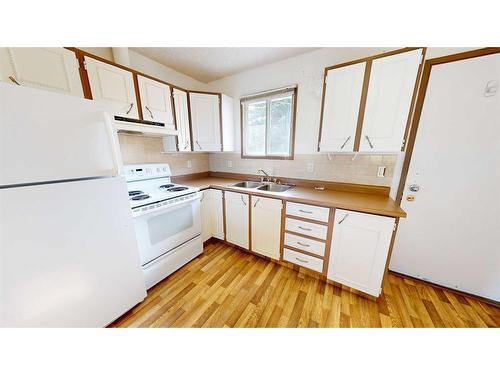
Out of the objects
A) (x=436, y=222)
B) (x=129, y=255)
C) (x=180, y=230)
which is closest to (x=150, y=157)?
(x=180, y=230)

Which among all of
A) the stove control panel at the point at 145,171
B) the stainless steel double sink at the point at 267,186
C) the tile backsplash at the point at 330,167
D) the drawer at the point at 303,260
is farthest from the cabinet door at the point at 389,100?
the stove control panel at the point at 145,171

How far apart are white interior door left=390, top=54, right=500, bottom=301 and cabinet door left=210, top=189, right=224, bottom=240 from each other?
2.06 meters

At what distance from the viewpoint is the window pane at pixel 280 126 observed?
7.00 ft

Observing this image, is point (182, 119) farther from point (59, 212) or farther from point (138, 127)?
point (59, 212)

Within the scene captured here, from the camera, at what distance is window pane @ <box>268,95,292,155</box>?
7.00 ft

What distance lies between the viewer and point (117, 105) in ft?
4.82

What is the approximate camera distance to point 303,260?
5.56ft

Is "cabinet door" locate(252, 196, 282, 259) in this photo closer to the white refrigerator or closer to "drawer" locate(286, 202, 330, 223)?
"drawer" locate(286, 202, 330, 223)

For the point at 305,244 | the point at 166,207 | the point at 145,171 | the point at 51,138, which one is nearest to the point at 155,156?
the point at 145,171

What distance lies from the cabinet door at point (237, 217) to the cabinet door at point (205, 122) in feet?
2.69

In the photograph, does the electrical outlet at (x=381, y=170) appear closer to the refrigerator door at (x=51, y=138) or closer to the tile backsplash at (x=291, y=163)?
the tile backsplash at (x=291, y=163)

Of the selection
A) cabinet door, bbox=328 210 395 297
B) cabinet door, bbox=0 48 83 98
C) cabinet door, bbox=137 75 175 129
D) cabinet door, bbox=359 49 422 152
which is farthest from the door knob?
cabinet door, bbox=0 48 83 98

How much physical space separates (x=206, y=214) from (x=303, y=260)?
1344 millimetres
